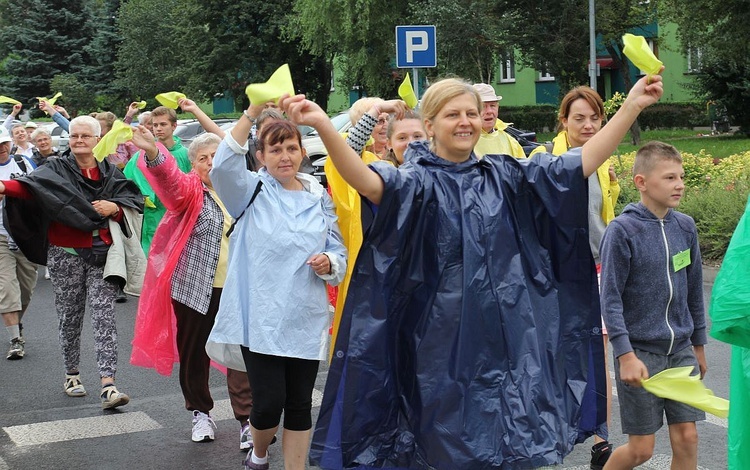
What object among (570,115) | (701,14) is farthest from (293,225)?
(701,14)

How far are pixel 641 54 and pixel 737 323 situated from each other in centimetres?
95

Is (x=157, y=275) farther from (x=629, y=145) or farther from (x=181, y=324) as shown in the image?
(x=629, y=145)

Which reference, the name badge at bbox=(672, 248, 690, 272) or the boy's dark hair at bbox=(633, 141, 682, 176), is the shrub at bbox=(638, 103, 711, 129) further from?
the name badge at bbox=(672, 248, 690, 272)

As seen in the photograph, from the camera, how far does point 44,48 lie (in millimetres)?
53875

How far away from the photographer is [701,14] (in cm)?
2583

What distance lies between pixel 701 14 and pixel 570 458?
2244 centimetres

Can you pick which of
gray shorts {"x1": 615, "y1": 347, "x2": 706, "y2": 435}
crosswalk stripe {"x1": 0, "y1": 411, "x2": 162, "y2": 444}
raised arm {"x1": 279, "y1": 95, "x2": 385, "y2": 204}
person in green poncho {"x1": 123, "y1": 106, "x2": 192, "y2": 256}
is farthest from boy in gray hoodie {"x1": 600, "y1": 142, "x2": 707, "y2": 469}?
person in green poncho {"x1": 123, "y1": 106, "x2": 192, "y2": 256}

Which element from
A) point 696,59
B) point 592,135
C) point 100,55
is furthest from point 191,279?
point 100,55

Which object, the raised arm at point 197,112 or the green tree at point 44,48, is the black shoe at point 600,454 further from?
the green tree at point 44,48

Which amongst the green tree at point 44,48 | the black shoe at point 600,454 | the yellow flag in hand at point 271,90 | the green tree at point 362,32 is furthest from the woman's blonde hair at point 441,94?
the green tree at point 44,48

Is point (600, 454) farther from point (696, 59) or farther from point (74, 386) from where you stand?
point (696, 59)

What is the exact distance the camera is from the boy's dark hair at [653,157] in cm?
447

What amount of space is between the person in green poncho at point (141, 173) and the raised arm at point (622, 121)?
5.30m

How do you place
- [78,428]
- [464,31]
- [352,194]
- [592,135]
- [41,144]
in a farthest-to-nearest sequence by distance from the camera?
[464,31]
[41,144]
[78,428]
[592,135]
[352,194]
